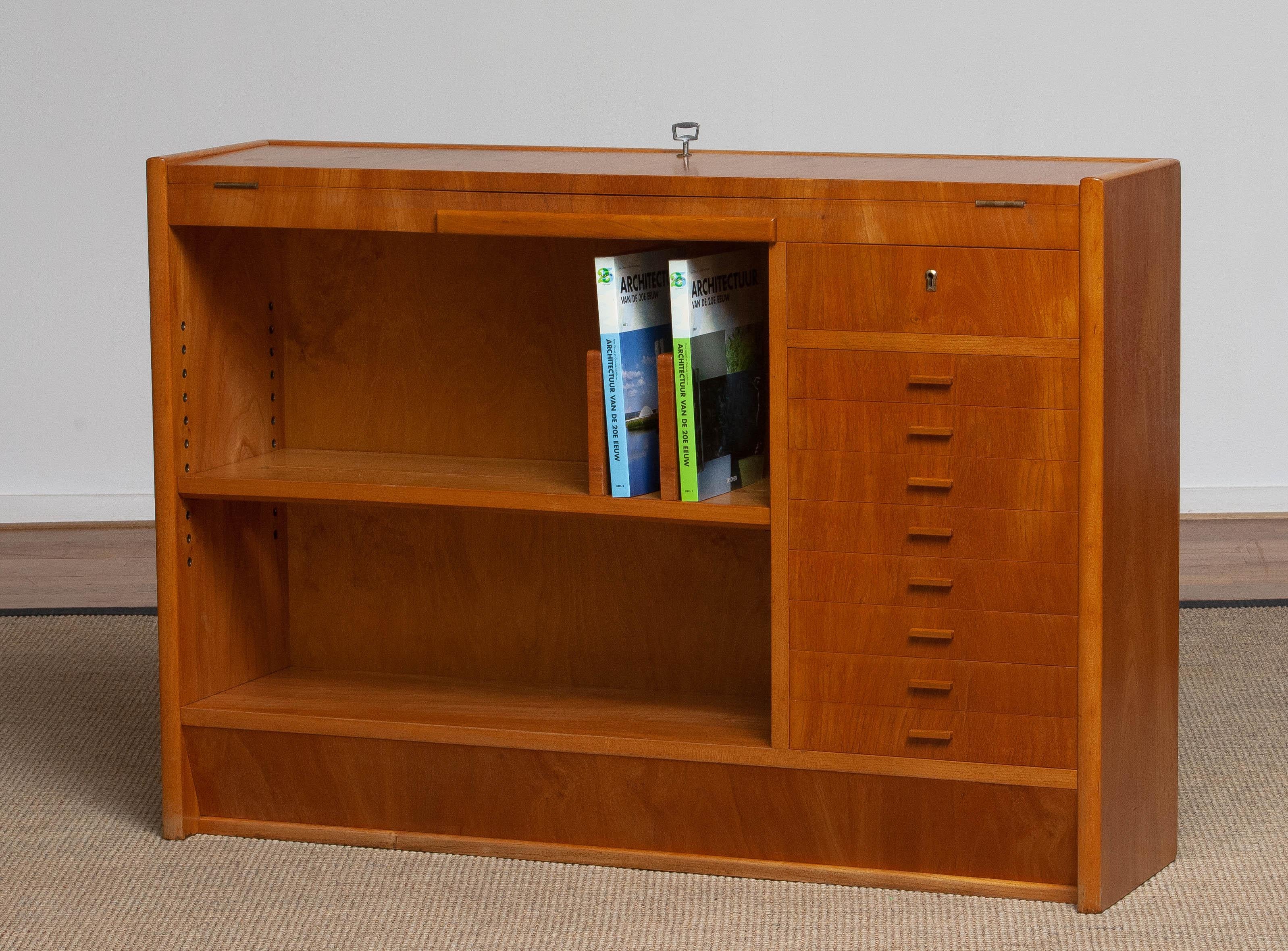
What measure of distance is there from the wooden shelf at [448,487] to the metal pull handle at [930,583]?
0.61 ft

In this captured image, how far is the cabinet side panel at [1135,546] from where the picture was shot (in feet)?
6.29

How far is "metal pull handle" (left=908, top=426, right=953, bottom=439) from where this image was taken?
1.95 metres

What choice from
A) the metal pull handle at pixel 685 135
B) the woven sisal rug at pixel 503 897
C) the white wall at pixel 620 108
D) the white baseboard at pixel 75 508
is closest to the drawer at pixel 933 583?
the woven sisal rug at pixel 503 897

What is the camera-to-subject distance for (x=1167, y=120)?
147 inches

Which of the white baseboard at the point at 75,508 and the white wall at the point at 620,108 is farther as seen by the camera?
the white baseboard at the point at 75,508

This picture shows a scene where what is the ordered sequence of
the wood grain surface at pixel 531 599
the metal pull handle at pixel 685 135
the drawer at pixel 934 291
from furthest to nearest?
1. the wood grain surface at pixel 531 599
2. the metal pull handle at pixel 685 135
3. the drawer at pixel 934 291

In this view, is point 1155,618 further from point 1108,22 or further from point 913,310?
point 1108,22

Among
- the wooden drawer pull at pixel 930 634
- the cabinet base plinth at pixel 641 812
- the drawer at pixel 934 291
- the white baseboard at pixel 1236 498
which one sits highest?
the drawer at pixel 934 291

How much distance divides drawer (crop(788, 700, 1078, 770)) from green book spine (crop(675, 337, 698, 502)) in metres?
0.30

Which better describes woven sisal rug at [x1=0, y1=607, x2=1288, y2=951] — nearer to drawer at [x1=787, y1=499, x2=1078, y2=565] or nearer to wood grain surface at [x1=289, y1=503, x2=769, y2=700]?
wood grain surface at [x1=289, y1=503, x2=769, y2=700]

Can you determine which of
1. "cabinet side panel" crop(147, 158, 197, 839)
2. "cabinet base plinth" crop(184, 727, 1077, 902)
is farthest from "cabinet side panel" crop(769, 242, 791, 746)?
"cabinet side panel" crop(147, 158, 197, 839)

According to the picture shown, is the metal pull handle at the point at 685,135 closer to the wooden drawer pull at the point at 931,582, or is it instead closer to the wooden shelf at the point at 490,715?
the wooden drawer pull at the point at 931,582

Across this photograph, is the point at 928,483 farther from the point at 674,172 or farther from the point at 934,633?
the point at 674,172

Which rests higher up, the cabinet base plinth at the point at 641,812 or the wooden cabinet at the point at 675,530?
the wooden cabinet at the point at 675,530
